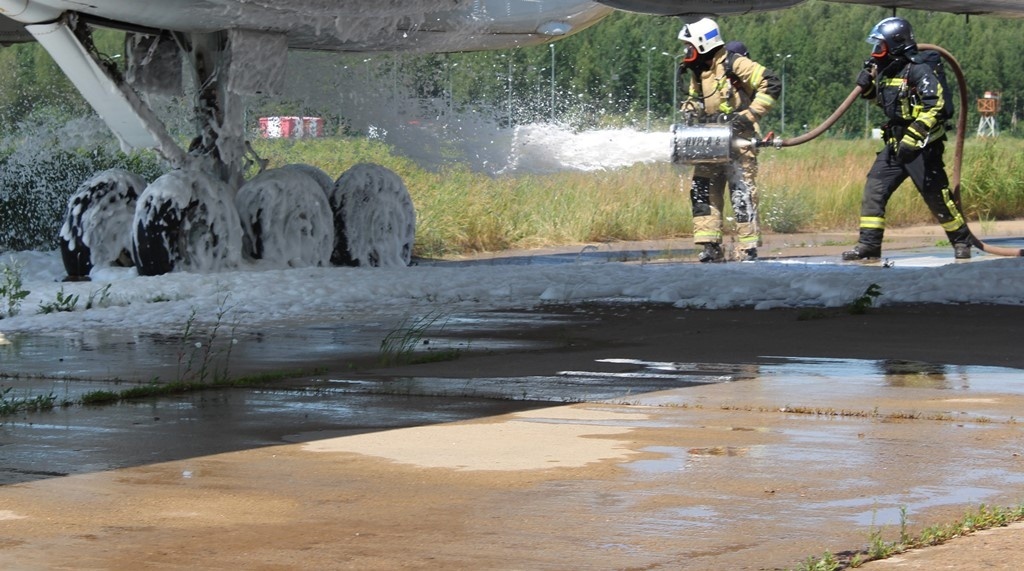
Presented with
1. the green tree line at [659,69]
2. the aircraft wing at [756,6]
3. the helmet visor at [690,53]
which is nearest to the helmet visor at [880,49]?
the aircraft wing at [756,6]

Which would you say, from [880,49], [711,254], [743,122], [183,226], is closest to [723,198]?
[711,254]

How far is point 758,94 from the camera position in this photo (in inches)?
599

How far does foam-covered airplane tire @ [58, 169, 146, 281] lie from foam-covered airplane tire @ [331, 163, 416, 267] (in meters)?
1.73

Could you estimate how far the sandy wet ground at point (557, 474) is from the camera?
4.24m

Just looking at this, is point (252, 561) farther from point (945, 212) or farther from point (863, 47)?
point (863, 47)

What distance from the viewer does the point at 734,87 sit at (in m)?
15.4

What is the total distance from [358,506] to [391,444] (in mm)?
1089

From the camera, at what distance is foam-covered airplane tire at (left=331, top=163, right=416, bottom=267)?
561 inches

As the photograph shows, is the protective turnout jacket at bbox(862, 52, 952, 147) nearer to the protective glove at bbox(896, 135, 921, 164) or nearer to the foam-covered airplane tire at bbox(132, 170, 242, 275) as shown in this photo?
the protective glove at bbox(896, 135, 921, 164)

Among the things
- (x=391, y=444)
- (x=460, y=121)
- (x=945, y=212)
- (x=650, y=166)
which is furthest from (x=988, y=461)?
(x=650, y=166)

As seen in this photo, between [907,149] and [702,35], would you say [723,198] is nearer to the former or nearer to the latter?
[702,35]

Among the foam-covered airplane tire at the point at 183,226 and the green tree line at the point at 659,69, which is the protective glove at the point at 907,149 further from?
the green tree line at the point at 659,69

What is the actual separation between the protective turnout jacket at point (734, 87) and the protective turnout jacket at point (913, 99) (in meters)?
1.00

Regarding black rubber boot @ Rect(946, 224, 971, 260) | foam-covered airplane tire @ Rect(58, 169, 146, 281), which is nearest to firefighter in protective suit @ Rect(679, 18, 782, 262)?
black rubber boot @ Rect(946, 224, 971, 260)
